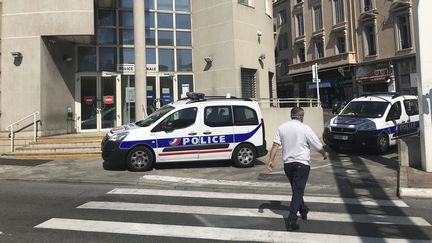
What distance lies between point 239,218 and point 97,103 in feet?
41.9

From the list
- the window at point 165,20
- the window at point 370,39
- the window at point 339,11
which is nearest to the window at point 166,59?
the window at point 165,20

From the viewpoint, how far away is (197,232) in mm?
6301

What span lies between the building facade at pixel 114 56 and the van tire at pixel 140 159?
5430 millimetres

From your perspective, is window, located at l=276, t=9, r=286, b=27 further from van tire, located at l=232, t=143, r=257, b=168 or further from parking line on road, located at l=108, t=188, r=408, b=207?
parking line on road, located at l=108, t=188, r=408, b=207

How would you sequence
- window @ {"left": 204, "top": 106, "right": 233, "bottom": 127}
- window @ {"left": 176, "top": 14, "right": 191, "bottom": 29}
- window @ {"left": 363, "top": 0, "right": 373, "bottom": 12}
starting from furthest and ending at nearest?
window @ {"left": 363, "top": 0, "right": 373, "bottom": 12} < window @ {"left": 176, "top": 14, "right": 191, "bottom": 29} < window @ {"left": 204, "top": 106, "right": 233, "bottom": 127}

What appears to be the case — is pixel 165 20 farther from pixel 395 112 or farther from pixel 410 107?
pixel 410 107

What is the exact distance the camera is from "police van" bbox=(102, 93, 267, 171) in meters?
11.8

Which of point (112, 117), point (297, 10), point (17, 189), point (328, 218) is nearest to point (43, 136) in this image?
point (112, 117)

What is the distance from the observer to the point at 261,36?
814 inches

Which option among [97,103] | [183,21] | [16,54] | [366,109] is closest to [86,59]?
[97,103]

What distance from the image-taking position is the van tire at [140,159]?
38.6 ft

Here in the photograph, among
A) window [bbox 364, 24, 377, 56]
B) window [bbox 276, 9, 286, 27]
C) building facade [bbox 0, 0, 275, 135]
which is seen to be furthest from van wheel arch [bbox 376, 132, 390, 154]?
window [bbox 276, 9, 286, 27]

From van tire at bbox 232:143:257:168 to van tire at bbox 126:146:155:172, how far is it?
2335mm

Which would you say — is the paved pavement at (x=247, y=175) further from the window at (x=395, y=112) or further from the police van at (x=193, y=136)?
the window at (x=395, y=112)
